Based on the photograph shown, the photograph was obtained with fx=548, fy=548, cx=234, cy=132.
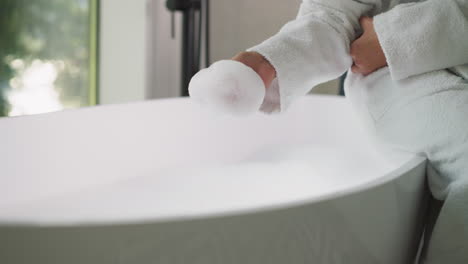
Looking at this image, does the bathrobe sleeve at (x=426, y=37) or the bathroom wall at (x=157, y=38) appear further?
the bathroom wall at (x=157, y=38)

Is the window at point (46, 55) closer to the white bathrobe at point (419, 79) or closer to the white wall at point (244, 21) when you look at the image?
the white wall at point (244, 21)

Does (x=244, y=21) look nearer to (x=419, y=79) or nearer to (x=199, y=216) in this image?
(x=419, y=79)

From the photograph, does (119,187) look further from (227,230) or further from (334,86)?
(334,86)

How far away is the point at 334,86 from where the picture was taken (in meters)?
2.09

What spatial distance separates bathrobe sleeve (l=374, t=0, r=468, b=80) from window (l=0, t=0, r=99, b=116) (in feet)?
4.91

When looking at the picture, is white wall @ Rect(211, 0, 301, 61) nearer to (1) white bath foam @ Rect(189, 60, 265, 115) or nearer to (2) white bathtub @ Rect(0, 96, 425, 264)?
(2) white bathtub @ Rect(0, 96, 425, 264)

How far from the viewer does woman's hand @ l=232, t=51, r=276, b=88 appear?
26.0 inches

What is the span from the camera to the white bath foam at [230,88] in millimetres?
625

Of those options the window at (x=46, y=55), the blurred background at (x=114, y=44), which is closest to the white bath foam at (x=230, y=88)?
the blurred background at (x=114, y=44)

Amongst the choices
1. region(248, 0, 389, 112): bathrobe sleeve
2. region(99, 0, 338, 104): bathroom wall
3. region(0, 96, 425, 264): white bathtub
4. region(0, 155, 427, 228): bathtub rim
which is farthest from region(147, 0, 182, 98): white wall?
region(0, 155, 427, 228): bathtub rim

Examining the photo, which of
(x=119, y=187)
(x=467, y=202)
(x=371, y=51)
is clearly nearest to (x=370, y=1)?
(x=371, y=51)

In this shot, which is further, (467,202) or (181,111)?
(181,111)

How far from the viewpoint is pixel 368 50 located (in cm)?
77

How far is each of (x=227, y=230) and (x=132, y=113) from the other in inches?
30.8
